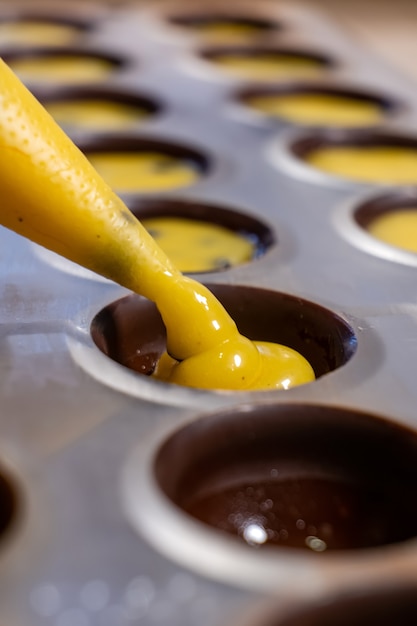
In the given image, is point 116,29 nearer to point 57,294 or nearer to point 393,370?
point 57,294

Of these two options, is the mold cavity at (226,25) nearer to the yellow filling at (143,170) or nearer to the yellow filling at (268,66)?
the yellow filling at (268,66)

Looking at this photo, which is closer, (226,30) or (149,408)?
(149,408)

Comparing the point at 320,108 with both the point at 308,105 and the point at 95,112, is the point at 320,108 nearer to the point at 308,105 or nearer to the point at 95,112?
the point at 308,105

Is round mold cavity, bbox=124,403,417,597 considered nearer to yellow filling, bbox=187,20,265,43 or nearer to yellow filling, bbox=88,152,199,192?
yellow filling, bbox=88,152,199,192

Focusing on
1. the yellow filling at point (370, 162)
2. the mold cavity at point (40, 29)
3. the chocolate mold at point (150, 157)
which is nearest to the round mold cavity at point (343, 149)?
the yellow filling at point (370, 162)

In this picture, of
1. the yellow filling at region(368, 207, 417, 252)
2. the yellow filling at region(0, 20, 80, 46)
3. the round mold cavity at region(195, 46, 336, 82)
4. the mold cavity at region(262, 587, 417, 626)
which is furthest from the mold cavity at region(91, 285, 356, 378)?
the yellow filling at region(0, 20, 80, 46)

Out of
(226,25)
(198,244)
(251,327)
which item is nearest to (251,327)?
(251,327)

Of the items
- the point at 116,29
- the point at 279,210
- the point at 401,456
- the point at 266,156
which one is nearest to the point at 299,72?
the point at 116,29

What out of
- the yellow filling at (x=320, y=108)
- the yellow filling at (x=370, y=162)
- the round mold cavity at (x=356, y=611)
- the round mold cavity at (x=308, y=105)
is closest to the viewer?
the round mold cavity at (x=356, y=611)
